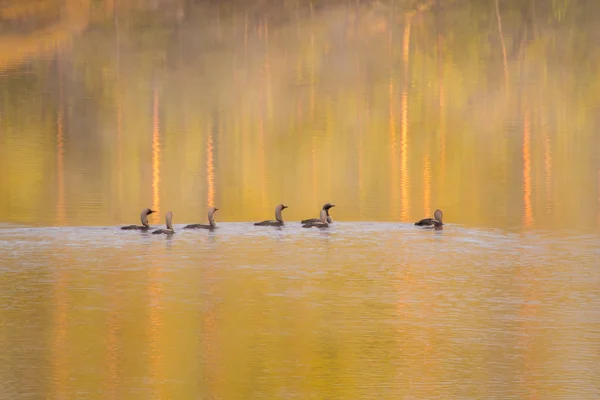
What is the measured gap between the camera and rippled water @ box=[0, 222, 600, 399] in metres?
17.2

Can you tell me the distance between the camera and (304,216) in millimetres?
31422

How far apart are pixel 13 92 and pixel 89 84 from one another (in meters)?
4.18

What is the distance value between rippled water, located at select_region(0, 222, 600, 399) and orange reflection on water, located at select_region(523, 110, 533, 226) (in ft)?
7.25

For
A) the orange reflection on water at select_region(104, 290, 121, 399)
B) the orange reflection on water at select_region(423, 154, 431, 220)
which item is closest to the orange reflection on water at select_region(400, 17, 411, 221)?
the orange reflection on water at select_region(423, 154, 431, 220)

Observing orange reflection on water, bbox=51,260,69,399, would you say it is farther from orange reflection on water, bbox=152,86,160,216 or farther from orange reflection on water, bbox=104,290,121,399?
orange reflection on water, bbox=152,86,160,216

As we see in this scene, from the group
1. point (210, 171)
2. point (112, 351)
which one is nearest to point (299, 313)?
point (112, 351)

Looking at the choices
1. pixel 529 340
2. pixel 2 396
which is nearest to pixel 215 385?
pixel 2 396

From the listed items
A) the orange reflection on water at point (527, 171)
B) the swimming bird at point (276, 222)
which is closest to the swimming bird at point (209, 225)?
the swimming bird at point (276, 222)

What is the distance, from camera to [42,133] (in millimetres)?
47625

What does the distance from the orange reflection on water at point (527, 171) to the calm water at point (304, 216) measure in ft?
0.36

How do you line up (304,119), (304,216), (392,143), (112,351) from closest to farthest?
(112,351), (304,216), (392,143), (304,119)

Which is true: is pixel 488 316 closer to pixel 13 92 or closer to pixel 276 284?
pixel 276 284

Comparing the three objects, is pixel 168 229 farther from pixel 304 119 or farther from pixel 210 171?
pixel 304 119

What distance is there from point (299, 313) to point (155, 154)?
2163 cm
